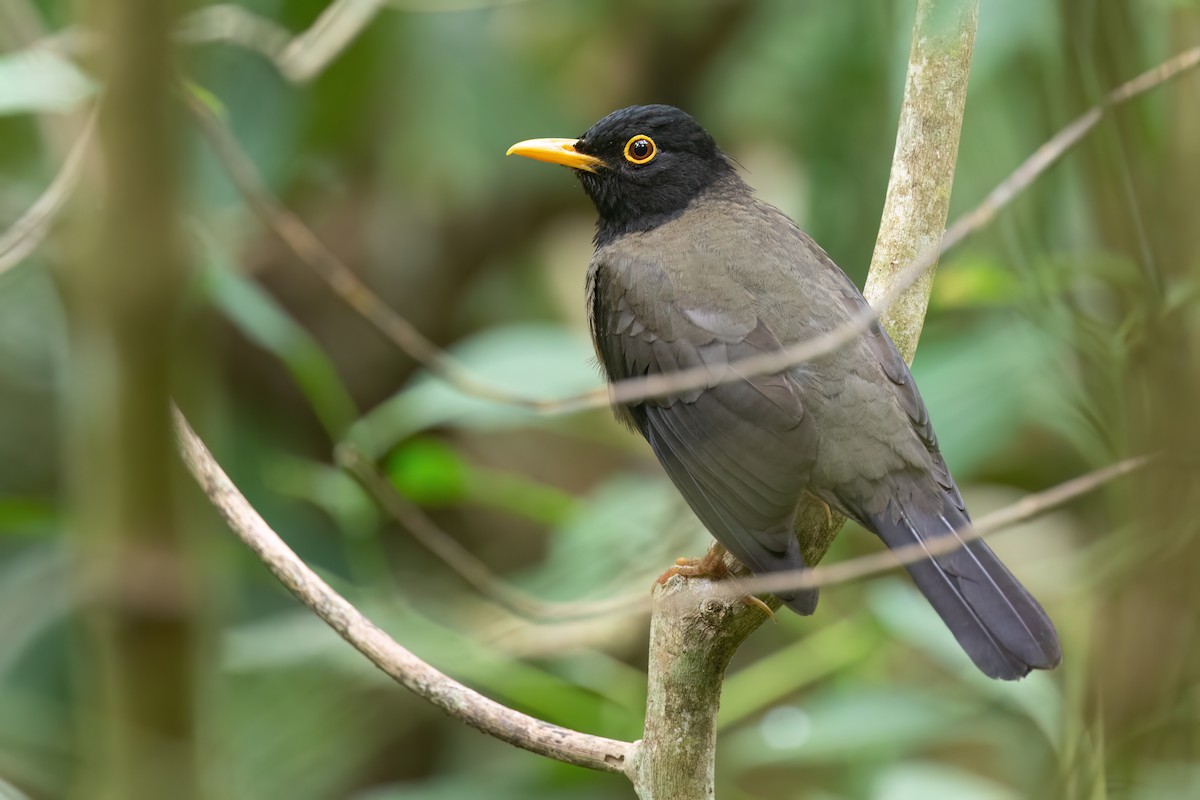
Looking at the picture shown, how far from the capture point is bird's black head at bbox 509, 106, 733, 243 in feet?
14.5

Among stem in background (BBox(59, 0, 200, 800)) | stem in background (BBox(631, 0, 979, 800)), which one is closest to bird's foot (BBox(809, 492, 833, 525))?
stem in background (BBox(631, 0, 979, 800))

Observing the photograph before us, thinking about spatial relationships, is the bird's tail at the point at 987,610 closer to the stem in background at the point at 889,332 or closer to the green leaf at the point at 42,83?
the stem in background at the point at 889,332

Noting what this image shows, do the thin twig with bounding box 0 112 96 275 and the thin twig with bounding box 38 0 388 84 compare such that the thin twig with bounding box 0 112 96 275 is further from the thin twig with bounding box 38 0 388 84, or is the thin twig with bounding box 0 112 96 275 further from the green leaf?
the thin twig with bounding box 38 0 388 84

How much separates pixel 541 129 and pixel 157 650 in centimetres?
545

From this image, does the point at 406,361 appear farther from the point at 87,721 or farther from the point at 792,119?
the point at 87,721

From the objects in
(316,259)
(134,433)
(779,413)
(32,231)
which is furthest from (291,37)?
(134,433)

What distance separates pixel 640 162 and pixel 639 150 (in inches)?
1.8

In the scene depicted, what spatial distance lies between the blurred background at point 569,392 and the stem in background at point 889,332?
0.78 ft

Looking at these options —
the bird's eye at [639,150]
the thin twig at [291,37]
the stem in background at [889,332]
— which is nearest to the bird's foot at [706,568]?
the stem in background at [889,332]

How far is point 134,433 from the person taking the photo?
111cm

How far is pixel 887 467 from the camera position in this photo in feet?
11.0

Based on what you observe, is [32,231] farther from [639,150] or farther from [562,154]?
[639,150]

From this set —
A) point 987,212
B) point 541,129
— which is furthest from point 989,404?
point 541,129

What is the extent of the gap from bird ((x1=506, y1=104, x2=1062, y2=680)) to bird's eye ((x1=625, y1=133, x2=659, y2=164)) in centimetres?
26
